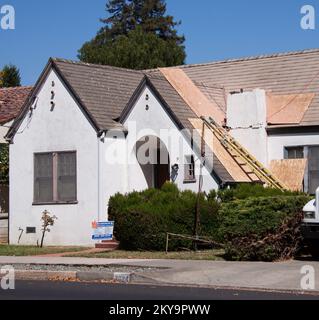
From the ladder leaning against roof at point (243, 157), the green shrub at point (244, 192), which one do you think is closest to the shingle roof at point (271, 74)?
the ladder leaning against roof at point (243, 157)

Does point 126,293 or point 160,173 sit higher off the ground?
point 160,173

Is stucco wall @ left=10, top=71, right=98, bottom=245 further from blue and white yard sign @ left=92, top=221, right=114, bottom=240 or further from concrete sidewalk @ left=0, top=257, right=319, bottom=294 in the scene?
concrete sidewalk @ left=0, top=257, right=319, bottom=294

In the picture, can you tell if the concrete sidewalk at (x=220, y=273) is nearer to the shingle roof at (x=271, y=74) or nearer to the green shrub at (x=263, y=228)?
the green shrub at (x=263, y=228)

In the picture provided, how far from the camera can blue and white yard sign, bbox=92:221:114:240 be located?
22672 millimetres

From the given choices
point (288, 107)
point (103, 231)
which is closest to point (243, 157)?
point (288, 107)

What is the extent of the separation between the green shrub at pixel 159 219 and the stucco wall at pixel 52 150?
8.65 ft

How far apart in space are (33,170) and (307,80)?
998cm

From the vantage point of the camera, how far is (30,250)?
24.8 m

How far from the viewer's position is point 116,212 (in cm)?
2364

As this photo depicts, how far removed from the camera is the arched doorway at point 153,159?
2772 cm

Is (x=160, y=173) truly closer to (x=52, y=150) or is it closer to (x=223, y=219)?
(x=52, y=150)

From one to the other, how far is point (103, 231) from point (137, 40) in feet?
121
